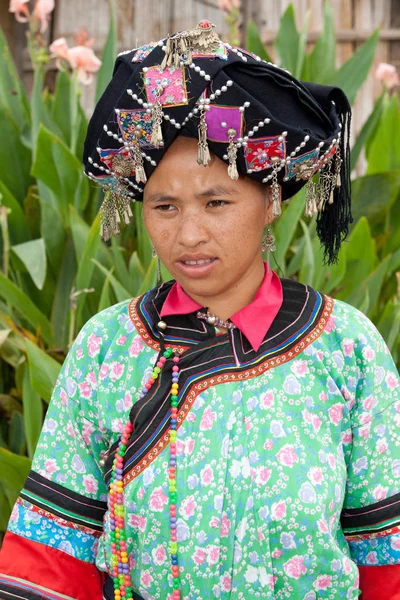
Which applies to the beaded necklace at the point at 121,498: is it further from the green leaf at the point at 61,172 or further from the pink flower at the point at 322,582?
the green leaf at the point at 61,172

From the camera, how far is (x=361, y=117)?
4746 millimetres

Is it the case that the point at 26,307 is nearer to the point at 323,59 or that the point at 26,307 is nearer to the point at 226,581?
the point at 226,581

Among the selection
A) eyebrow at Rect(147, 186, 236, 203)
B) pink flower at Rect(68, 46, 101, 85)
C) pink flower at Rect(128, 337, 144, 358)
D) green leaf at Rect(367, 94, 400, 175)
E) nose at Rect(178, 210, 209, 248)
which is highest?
pink flower at Rect(68, 46, 101, 85)

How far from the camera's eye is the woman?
49.0 inches

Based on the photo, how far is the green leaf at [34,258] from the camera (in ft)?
7.66

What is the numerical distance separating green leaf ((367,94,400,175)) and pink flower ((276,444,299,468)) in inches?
77.5

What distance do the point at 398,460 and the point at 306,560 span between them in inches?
9.0

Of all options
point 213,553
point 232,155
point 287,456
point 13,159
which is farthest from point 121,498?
point 13,159

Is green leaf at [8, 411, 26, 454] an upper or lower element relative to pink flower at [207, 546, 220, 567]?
lower

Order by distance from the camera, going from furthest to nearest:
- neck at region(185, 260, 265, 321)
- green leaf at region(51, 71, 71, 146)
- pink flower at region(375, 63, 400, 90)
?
pink flower at region(375, 63, 400, 90) < green leaf at region(51, 71, 71, 146) < neck at region(185, 260, 265, 321)

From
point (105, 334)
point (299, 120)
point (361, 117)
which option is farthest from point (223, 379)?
point (361, 117)

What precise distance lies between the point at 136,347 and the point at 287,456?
1.10ft

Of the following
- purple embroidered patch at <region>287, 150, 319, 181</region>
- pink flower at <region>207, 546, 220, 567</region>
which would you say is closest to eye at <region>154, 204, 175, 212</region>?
purple embroidered patch at <region>287, 150, 319, 181</region>

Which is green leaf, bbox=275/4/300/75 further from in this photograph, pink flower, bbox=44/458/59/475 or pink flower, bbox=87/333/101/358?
pink flower, bbox=44/458/59/475
